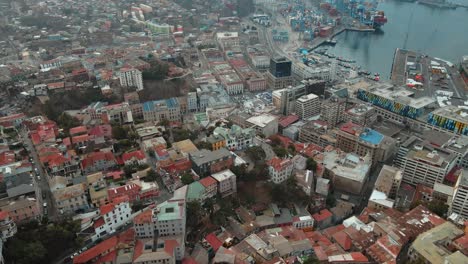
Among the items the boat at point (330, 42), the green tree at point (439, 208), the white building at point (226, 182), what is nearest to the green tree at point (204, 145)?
the white building at point (226, 182)

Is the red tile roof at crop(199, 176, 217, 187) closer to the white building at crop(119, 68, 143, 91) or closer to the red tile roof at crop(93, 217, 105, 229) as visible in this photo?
the red tile roof at crop(93, 217, 105, 229)

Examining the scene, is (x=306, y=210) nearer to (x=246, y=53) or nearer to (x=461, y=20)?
(x=246, y=53)

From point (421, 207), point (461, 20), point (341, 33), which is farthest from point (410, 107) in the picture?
point (461, 20)

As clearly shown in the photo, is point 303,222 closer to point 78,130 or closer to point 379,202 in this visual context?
point 379,202

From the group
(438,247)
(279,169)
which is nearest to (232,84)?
(279,169)

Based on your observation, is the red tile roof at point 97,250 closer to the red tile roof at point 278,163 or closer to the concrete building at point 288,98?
the red tile roof at point 278,163

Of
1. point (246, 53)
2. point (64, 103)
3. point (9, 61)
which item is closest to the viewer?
point (64, 103)
